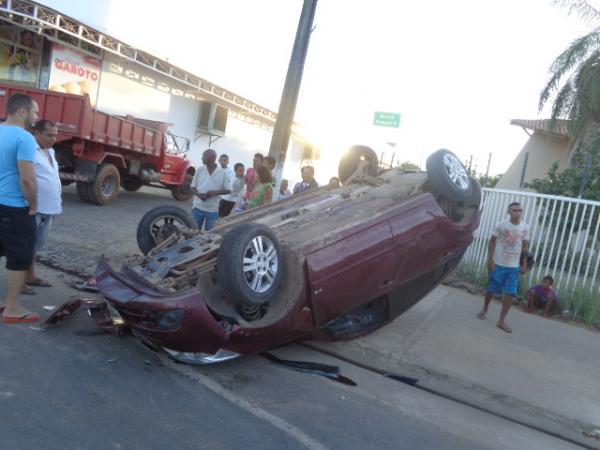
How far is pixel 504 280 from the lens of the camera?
622 centimetres

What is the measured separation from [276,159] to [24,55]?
11065 mm

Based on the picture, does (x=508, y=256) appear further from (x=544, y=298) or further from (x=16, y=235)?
(x=16, y=235)

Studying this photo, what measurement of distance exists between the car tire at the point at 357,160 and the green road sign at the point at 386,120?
687 cm

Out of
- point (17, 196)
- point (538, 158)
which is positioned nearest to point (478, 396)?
point (17, 196)

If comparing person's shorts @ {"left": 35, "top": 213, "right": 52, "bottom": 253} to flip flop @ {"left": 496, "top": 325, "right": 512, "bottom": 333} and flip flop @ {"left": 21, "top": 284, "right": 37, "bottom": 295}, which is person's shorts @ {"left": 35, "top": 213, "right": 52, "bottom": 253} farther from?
flip flop @ {"left": 496, "top": 325, "right": 512, "bottom": 333}

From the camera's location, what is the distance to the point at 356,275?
410cm

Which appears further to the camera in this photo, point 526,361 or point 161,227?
point 526,361

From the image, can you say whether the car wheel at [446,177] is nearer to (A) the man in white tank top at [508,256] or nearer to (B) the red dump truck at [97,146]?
(A) the man in white tank top at [508,256]

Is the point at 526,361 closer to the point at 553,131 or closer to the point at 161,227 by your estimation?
the point at 161,227

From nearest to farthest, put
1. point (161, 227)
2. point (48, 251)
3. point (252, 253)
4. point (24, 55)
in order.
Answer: point (252, 253) → point (161, 227) → point (48, 251) → point (24, 55)

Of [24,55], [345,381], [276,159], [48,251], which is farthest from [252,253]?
[24,55]

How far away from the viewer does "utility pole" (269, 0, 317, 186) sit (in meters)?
8.14

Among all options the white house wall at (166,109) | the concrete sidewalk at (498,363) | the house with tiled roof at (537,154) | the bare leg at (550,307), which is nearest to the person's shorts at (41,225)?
the concrete sidewalk at (498,363)

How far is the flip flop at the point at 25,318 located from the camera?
4.11 metres
